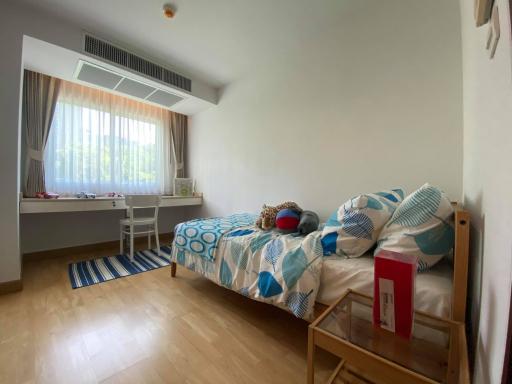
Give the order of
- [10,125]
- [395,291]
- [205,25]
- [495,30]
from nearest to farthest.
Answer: [495,30] < [395,291] < [10,125] < [205,25]

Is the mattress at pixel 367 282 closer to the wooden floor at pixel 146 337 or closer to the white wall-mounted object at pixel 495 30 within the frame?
the wooden floor at pixel 146 337

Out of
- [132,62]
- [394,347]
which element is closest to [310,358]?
[394,347]

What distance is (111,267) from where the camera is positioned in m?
2.53

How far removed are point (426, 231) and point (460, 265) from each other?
0.77ft

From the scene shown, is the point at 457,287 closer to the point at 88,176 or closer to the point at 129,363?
the point at 129,363

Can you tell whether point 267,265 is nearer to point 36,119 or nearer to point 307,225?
point 307,225

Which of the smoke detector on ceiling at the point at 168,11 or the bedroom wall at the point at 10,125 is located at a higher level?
the smoke detector on ceiling at the point at 168,11

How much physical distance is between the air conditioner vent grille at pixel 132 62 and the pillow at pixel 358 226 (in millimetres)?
2689

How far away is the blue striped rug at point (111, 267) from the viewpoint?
2.20 metres

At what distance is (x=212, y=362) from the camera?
3.95 feet

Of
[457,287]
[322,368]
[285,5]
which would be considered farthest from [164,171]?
[457,287]

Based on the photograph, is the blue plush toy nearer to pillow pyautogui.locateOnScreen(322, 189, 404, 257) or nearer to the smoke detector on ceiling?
pillow pyautogui.locateOnScreen(322, 189, 404, 257)

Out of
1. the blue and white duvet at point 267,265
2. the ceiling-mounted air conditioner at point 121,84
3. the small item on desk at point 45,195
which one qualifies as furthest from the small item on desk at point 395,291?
the small item on desk at point 45,195

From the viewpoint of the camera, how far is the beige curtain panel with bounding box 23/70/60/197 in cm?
258
